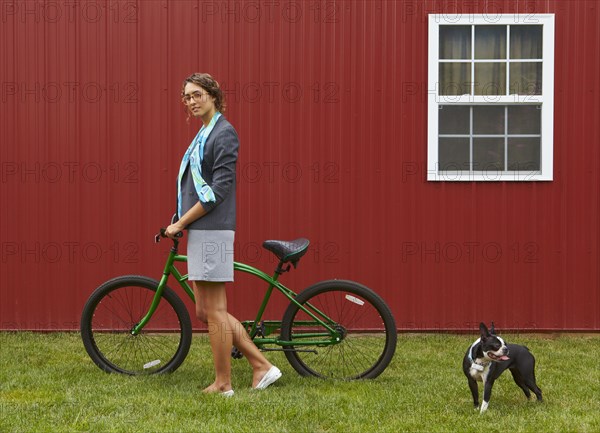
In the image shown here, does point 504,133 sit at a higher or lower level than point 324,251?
higher

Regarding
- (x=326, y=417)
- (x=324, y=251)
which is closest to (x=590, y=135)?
(x=324, y=251)

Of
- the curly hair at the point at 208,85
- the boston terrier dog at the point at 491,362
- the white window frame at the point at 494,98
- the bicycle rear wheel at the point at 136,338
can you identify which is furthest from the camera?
the white window frame at the point at 494,98

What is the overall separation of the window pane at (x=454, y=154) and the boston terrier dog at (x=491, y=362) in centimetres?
231

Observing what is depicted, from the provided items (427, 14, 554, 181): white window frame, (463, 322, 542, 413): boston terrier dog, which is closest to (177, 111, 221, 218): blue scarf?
(463, 322, 542, 413): boston terrier dog

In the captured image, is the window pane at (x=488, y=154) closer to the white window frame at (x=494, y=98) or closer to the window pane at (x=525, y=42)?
the white window frame at (x=494, y=98)

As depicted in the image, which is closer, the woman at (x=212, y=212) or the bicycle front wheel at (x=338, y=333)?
the woman at (x=212, y=212)

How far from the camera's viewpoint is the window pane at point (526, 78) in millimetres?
6027

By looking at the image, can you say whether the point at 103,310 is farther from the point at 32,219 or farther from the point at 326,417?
the point at 326,417

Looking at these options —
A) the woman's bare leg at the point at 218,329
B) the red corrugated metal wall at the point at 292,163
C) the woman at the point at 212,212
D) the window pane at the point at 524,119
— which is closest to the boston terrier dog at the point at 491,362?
the woman at the point at 212,212

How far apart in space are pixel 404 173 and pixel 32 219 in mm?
2923

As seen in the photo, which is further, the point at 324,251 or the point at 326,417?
the point at 324,251

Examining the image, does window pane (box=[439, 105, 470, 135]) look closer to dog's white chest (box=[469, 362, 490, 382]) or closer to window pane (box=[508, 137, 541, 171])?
window pane (box=[508, 137, 541, 171])

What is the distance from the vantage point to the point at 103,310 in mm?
5703

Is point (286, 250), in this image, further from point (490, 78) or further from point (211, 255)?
point (490, 78)
